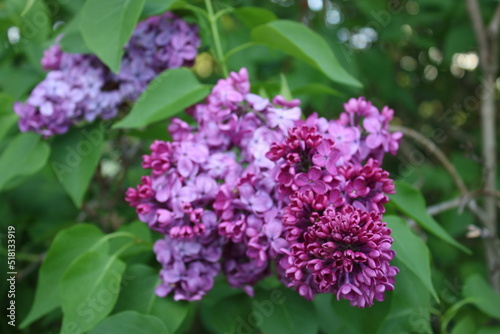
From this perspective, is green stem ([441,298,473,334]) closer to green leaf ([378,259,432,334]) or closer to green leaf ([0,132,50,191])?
green leaf ([378,259,432,334])

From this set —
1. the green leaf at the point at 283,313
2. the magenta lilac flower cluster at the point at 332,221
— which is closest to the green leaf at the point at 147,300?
the green leaf at the point at 283,313

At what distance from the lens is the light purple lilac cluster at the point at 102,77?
134cm

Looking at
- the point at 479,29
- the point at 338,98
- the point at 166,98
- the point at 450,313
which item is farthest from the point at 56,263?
the point at 479,29

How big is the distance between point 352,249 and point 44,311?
671 mm

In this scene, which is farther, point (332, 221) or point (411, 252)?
point (411, 252)

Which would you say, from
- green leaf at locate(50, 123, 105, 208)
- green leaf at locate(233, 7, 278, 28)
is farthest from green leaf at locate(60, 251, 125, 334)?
green leaf at locate(233, 7, 278, 28)

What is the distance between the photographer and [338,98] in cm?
224

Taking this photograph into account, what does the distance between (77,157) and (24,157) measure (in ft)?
0.36

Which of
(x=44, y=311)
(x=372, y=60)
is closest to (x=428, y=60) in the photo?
(x=372, y=60)

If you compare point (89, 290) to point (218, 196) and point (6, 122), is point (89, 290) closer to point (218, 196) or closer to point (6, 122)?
point (218, 196)

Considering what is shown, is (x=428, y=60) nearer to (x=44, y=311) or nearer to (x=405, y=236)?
(x=405, y=236)

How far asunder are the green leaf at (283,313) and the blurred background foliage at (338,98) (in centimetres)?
6

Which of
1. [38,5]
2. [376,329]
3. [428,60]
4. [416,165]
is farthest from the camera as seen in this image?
[428,60]

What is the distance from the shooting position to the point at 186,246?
107 cm
